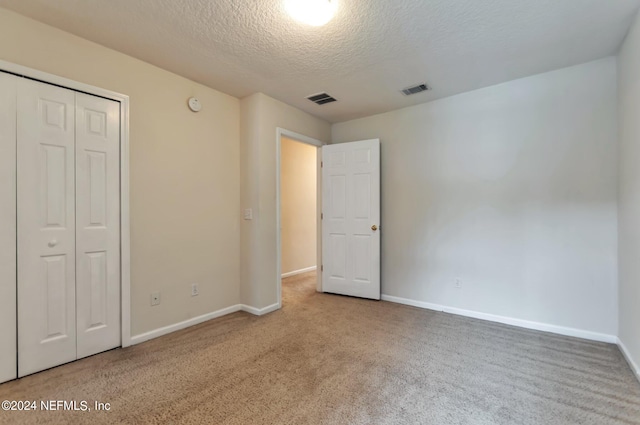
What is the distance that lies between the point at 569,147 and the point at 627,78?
66 cm

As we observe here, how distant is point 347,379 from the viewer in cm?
209

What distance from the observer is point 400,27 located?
2209 millimetres

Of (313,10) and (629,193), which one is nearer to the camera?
(313,10)

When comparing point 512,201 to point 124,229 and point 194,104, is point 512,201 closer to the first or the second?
point 194,104

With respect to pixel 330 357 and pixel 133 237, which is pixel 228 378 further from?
pixel 133 237

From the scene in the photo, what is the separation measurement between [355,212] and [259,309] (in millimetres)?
1745

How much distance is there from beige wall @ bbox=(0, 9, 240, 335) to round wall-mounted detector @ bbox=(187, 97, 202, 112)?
57mm

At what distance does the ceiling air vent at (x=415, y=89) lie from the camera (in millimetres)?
3223

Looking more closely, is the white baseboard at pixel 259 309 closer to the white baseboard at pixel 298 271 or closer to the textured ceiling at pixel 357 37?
the white baseboard at pixel 298 271

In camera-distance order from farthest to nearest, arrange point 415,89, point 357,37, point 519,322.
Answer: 1. point 415,89
2. point 519,322
3. point 357,37

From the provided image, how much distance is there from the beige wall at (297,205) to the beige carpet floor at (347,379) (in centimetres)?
252

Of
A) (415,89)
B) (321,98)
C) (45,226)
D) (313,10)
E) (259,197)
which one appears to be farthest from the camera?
(321,98)

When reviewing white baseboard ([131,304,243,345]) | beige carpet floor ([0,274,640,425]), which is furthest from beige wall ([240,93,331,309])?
beige carpet floor ([0,274,640,425])

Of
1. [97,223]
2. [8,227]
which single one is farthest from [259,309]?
[8,227]
